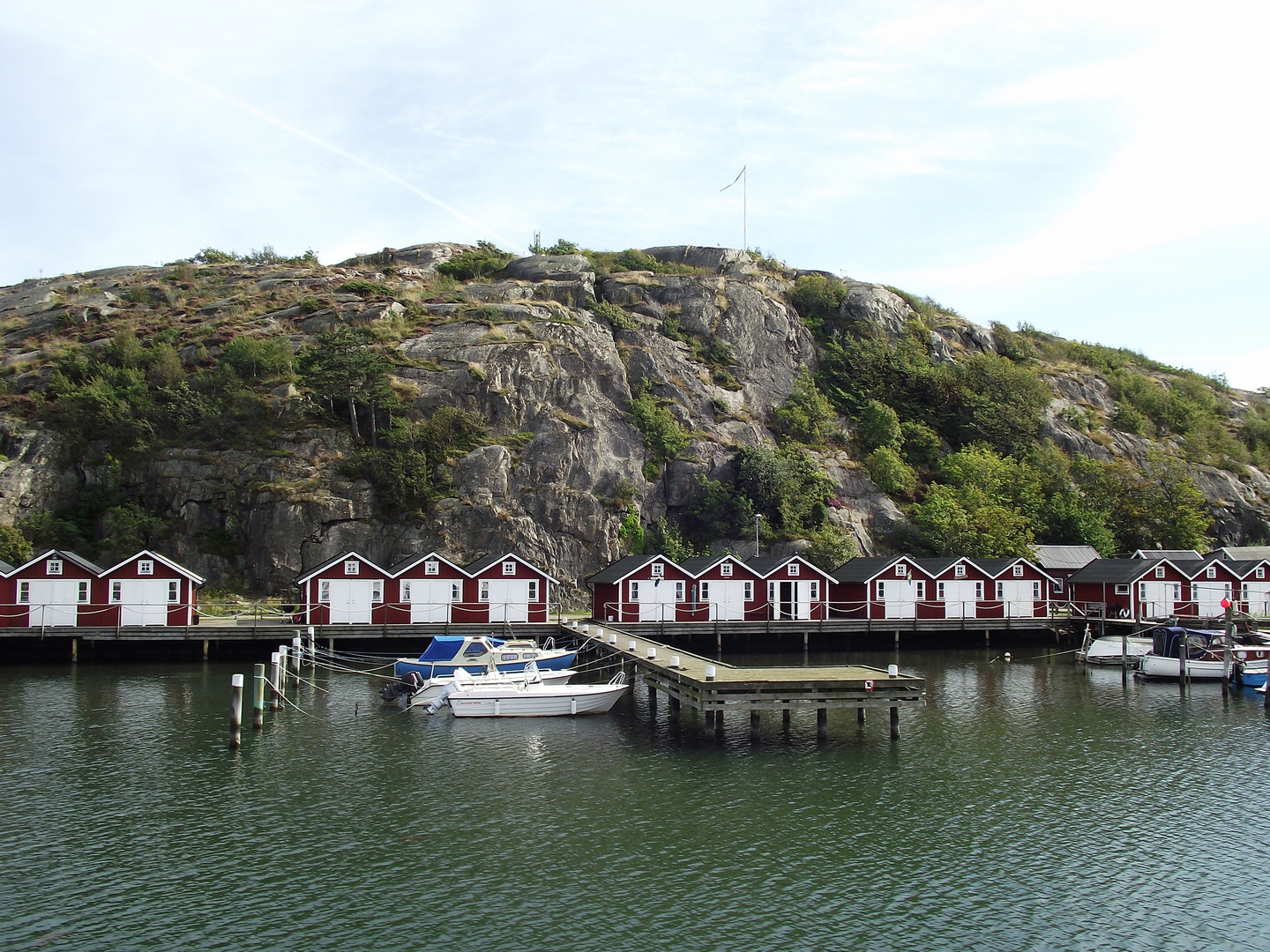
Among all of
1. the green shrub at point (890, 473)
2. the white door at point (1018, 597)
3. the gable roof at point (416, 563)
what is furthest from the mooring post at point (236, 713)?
the green shrub at point (890, 473)

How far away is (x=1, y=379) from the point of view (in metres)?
85.4

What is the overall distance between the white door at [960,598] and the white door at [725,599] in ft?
47.5

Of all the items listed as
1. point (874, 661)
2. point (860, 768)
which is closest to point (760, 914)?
point (860, 768)

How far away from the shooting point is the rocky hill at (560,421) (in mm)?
74312

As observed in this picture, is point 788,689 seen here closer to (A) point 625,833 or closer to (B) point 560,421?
(A) point 625,833

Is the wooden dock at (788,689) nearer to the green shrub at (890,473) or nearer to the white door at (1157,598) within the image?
the white door at (1157,598)

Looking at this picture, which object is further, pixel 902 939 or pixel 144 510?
pixel 144 510

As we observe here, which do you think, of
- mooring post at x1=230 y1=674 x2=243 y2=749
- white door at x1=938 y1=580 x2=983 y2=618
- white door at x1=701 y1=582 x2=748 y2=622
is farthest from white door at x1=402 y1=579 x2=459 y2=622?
white door at x1=938 y1=580 x2=983 y2=618

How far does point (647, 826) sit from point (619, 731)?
1145cm

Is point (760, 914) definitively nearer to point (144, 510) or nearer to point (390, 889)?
point (390, 889)

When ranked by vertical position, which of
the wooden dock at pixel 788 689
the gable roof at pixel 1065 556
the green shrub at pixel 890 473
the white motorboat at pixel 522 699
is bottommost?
the white motorboat at pixel 522 699

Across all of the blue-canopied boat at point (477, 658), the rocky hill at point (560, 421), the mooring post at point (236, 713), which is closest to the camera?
the mooring post at point (236, 713)

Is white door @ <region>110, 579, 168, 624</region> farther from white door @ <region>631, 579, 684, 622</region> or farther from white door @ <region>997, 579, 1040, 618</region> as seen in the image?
white door @ <region>997, 579, 1040, 618</region>

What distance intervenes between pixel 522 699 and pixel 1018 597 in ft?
142
